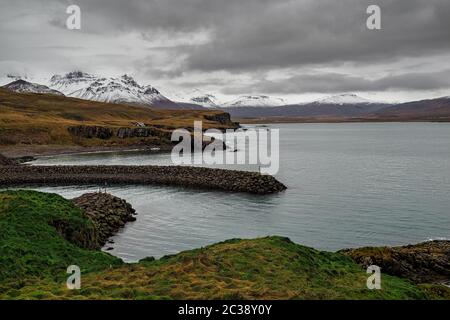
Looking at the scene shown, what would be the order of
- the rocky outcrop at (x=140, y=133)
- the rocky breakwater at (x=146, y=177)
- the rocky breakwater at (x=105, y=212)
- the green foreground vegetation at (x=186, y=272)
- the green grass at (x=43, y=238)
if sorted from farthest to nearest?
1. the rocky outcrop at (x=140, y=133)
2. the rocky breakwater at (x=146, y=177)
3. the rocky breakwater at (x=105, y=212)
4. the green grass at (x=43, y=238)
5. the green foreground vegetation at (x=186, y=272)

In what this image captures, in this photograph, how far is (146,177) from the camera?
7588cm

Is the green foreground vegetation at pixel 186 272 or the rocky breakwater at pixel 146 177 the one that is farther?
the rocky breakwater at pixel 146 177

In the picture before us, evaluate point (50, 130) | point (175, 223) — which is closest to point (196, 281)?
point (175, 223)

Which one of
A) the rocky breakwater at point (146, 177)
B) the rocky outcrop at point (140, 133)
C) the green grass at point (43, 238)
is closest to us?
the green grass at point (43, 238)

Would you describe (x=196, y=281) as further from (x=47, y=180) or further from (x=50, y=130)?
(x=50, y=130)

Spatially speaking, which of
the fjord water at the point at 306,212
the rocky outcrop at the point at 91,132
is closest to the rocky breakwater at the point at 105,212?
the fjord water at the point at 306,212

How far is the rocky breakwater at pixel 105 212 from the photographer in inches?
1674

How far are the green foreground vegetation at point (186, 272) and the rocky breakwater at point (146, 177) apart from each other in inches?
1482

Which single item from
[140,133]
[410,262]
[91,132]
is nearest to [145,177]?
[410,262]

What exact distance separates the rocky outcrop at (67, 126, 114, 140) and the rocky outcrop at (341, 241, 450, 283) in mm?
121558

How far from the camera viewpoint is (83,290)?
A: 18.8 m

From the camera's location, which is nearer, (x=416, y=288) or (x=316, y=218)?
(x=416, y=288)

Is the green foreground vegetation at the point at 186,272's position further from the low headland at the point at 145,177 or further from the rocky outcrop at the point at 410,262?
the low headland at the point at 145,177

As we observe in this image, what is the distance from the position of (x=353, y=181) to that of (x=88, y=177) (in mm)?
44324
